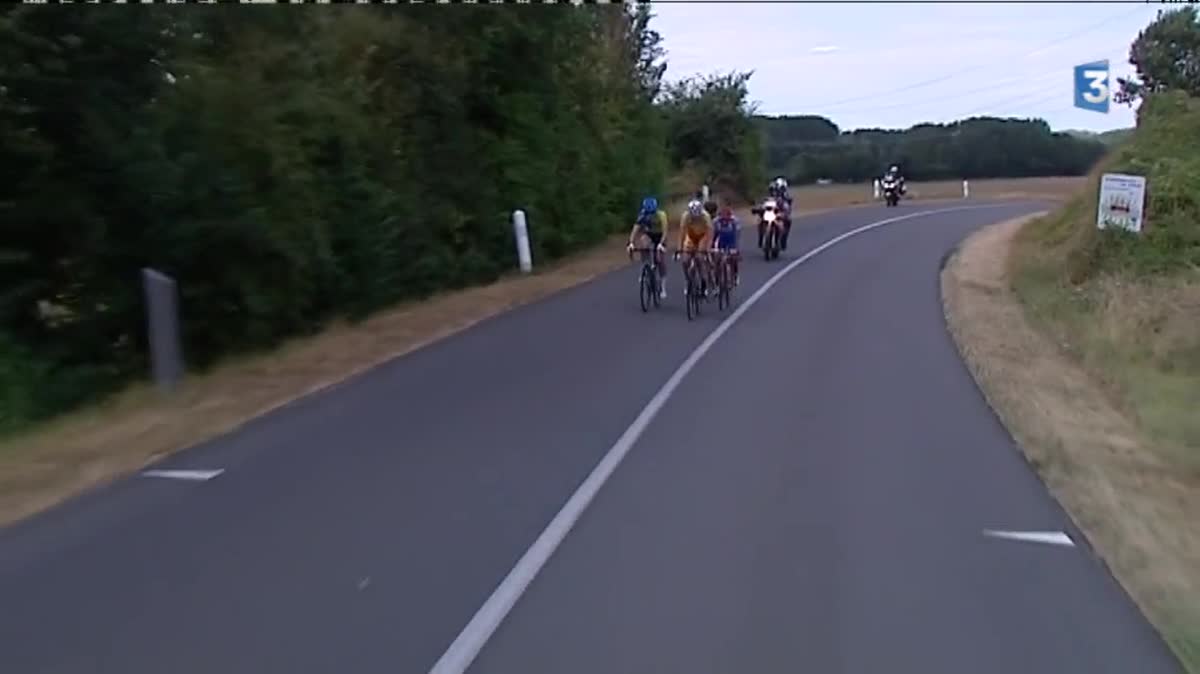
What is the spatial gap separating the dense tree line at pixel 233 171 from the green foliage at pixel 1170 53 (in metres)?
21.3

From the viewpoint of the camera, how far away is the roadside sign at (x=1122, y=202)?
28.1 meters

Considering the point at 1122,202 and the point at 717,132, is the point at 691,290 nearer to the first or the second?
the point at 1122,202

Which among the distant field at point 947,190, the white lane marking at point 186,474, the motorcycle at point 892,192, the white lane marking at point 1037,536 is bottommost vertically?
the distant field at point 947,190

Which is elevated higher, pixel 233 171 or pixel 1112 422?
pixel 233 171

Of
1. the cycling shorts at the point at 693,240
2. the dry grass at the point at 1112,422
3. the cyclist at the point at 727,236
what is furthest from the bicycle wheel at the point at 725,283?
the dry grass at the point at 1112,422

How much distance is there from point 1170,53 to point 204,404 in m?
37.6

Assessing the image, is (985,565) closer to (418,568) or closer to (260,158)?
(418,568)

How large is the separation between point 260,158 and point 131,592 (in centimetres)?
1185

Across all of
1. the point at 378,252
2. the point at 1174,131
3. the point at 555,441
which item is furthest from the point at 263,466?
the point at 1174,131

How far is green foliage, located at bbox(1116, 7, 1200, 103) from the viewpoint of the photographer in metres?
45.5

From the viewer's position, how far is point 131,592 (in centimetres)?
830

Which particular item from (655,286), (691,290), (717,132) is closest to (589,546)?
(691,290)

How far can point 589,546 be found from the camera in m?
9.33

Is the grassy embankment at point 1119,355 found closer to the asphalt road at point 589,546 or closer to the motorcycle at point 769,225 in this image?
the asphalt road at point 589,546
